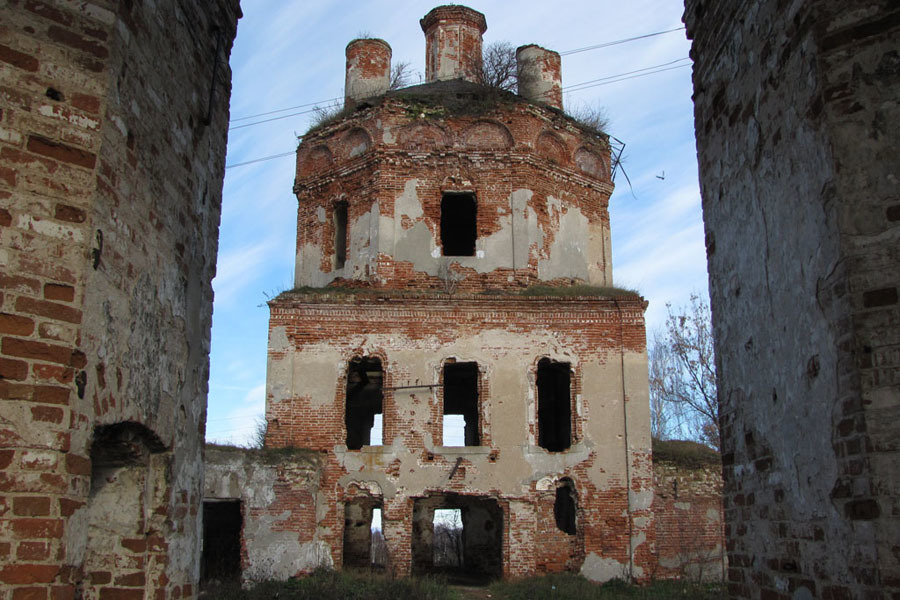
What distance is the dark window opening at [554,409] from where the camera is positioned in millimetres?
18125

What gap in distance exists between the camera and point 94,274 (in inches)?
162

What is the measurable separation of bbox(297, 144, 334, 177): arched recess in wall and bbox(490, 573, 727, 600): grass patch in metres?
9.22

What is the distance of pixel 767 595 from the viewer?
4.82m

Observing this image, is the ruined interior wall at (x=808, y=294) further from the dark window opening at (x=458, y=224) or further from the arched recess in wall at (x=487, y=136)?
Answer: the dark window opening at (x=458, y=224)

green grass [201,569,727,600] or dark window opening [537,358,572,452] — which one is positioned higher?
dark window opening [537,358,572,452]

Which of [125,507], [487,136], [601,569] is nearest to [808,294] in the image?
[125,507]

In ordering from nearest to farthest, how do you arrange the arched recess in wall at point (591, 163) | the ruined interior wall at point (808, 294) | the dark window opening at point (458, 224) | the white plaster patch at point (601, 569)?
the ruined interior wall at point (808, 294)
the white plaster patch at point (601, 569)
the dark window opening at point (458, 224)
the arched recess in wall at point (591, 163)

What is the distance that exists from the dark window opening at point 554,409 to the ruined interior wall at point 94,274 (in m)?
13.0

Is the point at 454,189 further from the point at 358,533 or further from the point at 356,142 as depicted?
the point at 358,533

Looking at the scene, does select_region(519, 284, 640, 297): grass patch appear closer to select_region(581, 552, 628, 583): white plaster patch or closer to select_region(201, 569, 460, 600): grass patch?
select_region(581, 552, 628, 583): white plaster patch

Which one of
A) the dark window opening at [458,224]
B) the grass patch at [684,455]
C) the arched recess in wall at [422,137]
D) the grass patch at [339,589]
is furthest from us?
the dark window opening at [458,224]

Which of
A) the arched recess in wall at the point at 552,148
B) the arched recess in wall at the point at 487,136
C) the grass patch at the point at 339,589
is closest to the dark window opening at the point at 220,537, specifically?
the grass patch at the point at 339,589

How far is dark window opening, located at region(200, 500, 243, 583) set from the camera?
1673 cm

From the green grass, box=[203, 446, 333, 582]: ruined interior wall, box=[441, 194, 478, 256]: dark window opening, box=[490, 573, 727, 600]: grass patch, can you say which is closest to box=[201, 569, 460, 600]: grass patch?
the green grass
